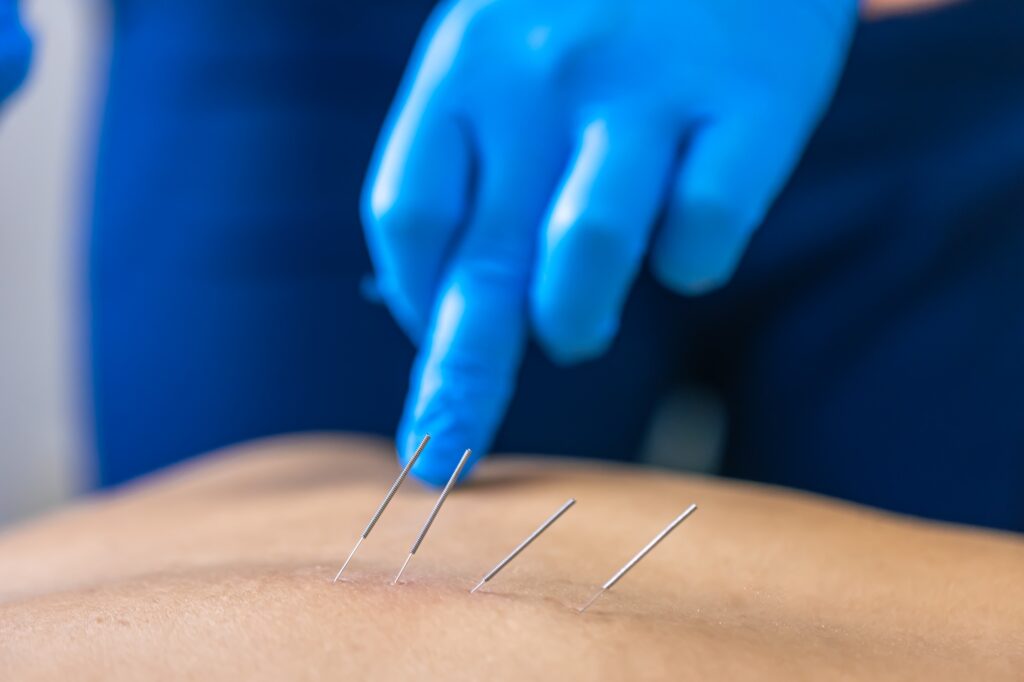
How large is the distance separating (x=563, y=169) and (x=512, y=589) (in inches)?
25.8

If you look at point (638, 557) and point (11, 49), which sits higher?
point (11, 49)

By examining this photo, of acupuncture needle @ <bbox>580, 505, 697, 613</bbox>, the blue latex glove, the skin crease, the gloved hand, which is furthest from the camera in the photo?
the gloved hand

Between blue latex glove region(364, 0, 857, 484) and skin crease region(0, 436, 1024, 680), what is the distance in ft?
0.61

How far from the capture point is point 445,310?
1.17 metres

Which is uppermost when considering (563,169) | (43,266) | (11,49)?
(11,49)

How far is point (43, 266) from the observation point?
9.30 feet

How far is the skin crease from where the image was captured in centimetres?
62

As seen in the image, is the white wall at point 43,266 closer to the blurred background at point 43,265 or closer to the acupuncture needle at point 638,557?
the blurred background at point 43,265

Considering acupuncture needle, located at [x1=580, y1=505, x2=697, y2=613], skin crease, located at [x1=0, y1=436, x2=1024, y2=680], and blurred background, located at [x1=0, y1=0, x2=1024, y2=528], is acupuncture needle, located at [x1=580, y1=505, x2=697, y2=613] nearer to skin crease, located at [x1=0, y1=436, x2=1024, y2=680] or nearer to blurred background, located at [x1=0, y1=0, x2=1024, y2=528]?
skin crease, located at [x1=0, y1=436, x2=1024, y2=680]

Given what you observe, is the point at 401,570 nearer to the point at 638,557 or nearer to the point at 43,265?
the point at 638,557

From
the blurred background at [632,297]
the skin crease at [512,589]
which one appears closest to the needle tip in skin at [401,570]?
the skin crease at [512,589]

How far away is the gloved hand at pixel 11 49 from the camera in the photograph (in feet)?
4.58

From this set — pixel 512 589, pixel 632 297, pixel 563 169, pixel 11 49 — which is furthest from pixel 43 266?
pixel 512 589

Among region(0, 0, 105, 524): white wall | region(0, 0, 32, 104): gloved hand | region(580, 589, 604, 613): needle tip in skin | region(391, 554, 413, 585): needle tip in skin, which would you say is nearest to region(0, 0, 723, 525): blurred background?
region(0, 0, 105, 524): white wall
